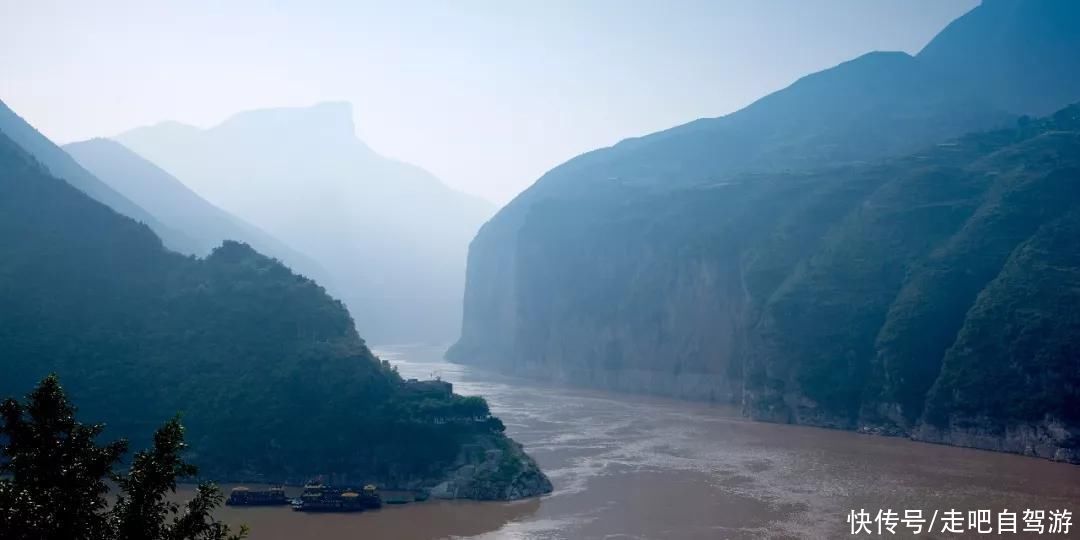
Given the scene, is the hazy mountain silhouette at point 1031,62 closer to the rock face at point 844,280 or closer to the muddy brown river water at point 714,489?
the rock face at point 844,280

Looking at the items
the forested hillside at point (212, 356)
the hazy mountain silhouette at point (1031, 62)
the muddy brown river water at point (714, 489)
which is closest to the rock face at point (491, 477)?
the forested hillside at point (212, 356)

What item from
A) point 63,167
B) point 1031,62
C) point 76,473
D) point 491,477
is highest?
point 1031,62

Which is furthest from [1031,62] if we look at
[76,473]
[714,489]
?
[76,473]

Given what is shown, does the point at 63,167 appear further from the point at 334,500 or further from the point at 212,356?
the point at 334,500

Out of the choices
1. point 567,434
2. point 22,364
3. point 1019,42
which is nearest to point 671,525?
point 567,434

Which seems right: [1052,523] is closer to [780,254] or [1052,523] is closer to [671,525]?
[671,525]
